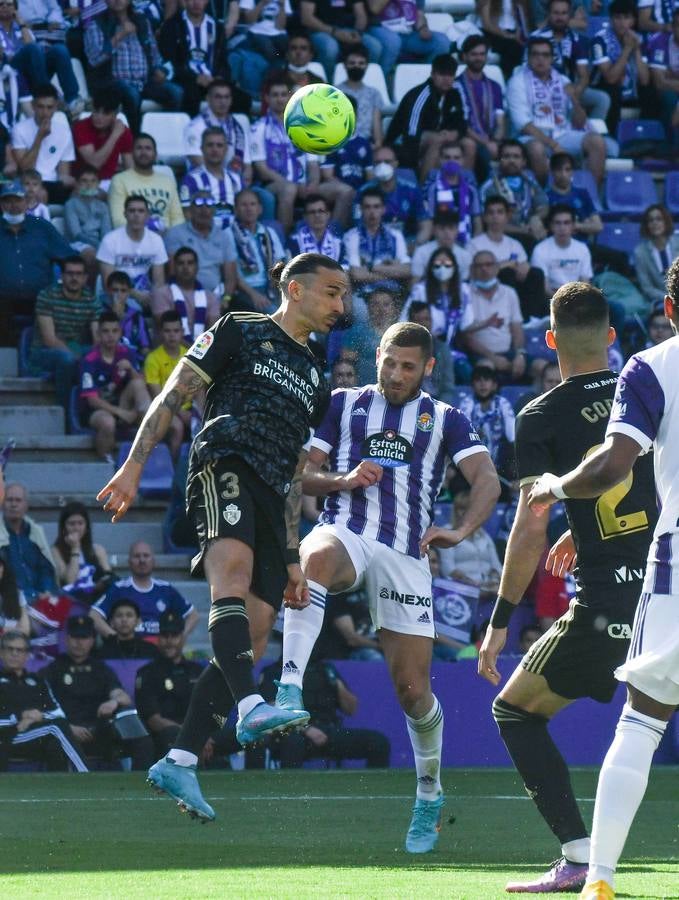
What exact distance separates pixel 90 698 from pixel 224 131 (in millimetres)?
6333

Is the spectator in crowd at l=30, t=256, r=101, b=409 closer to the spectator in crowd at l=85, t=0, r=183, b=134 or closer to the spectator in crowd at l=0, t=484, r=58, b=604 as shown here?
the spectator in crowd at l=0, t=484, r=58, b=604

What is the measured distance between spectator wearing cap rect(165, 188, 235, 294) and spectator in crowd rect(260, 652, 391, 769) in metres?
4.43

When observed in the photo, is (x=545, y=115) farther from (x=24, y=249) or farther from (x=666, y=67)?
(x=24, y=249)

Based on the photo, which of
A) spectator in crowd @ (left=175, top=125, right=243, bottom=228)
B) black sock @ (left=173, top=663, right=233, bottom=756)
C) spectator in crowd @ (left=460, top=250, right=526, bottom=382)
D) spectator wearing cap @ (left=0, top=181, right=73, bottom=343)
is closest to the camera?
black sock @ (left=173, top=663, right=233, bottom=756)

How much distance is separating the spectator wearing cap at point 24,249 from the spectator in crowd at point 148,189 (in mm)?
804

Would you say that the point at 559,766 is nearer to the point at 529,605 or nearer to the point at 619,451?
the point at 619,451

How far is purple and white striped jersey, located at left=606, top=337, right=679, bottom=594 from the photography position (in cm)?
521

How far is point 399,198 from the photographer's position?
1719cm

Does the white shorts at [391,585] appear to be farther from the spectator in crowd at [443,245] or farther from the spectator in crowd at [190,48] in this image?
the spectator in crowd at [190,48]

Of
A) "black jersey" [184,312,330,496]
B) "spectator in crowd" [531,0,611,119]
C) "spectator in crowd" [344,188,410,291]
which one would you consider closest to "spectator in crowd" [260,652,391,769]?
"spectator in crowd" [344,188,410,291]

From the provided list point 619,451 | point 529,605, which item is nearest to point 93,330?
point 529,605

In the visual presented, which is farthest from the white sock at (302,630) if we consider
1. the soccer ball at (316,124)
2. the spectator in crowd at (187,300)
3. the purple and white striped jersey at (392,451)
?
the spectator in crowd at (187,300)

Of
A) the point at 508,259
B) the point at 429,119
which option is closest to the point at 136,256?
the point at 508,259

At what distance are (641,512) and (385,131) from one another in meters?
12.4
